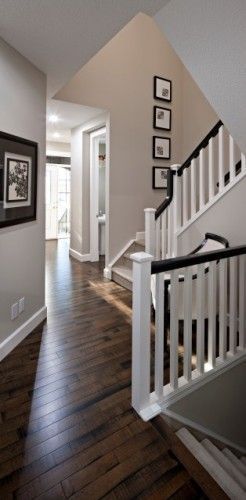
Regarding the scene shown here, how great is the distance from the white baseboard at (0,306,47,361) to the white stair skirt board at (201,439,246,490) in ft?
5.24

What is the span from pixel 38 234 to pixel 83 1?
1.89 meters

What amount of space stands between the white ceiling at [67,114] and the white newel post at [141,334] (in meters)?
3.23

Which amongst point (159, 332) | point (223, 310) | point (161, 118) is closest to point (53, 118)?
point (161, 118)

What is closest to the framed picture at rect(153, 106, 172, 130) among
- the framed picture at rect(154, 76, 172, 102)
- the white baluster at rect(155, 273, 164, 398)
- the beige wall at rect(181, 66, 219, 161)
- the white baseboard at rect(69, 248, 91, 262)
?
the framed picture at rect(154, 76, 172, 102)

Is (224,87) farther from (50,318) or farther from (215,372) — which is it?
(50,318)

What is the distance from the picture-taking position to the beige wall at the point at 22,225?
226cm

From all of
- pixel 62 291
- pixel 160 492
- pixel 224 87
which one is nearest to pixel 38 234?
pixel 62 291

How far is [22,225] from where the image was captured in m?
2.58

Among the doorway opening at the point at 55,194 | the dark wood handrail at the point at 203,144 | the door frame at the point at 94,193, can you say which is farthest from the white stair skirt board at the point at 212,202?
the doorway opening at the point at 55,194

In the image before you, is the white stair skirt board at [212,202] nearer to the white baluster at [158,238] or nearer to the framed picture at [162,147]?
the white baluster at [158,238]

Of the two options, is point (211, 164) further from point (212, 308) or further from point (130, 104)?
point (130, 104)

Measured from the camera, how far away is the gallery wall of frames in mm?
4820

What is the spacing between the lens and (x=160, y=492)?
4.31 feet

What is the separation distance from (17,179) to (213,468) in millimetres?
2360
